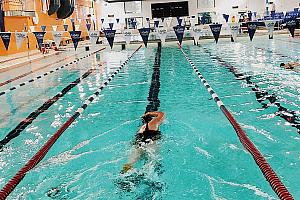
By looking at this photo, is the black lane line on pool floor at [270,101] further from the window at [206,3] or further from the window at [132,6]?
the window at [132,6]

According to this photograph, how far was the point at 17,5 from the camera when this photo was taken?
53.5 feet

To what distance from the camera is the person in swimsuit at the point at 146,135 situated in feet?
12.1

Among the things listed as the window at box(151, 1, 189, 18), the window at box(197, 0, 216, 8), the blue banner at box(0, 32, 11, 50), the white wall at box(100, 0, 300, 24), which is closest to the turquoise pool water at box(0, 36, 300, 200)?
the blue banner at box(0, 32, 11, 50)

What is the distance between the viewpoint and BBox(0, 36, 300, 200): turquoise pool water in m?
2.98

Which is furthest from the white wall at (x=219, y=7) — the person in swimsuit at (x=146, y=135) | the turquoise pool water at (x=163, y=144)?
the person in swimsuit at (x=146, y=135)

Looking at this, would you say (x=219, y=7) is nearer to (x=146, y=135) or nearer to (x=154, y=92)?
(x=154, y=92)

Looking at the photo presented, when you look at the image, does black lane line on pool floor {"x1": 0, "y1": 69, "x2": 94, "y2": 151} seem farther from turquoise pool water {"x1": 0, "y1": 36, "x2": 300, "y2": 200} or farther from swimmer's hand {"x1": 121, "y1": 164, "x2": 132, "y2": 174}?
swimmer's hand {"x1": 121, "y1": 164, "x2": 132, "y2": 174}

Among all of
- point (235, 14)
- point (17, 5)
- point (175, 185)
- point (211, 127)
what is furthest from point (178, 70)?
point (235, 14)

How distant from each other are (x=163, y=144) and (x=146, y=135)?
0.74ft

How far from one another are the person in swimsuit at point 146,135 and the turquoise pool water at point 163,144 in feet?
0.36

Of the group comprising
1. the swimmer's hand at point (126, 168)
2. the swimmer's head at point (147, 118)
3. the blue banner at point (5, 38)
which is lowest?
the swimmer's hand at point (126, 168)

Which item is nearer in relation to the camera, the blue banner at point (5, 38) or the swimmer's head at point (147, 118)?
the swimmer's head at point (147, 118)

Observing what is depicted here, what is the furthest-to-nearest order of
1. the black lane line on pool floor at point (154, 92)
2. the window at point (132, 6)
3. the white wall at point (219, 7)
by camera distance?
the window at point (132, 6) < the white wall at point (219, 7) < the black lane line on pool floor at point (154, 92)

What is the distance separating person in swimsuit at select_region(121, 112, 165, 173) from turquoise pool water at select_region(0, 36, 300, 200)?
0.36 ft
